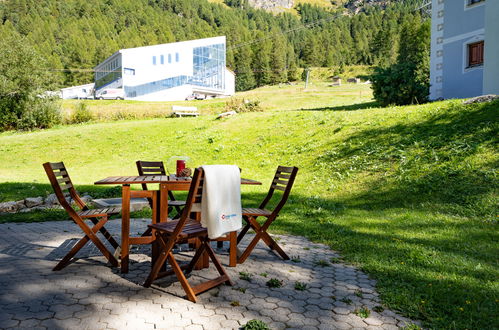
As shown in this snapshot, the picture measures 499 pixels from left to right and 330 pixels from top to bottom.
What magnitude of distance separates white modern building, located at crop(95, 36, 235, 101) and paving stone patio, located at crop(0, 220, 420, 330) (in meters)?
44.7

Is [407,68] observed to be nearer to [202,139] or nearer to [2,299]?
[202,139]

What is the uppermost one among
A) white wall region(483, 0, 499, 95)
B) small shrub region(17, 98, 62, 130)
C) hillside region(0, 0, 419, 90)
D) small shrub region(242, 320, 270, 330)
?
hillside region(0, 0, 419, 90)

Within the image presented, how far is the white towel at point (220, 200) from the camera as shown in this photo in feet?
11.2

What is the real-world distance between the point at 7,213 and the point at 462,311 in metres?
8.32

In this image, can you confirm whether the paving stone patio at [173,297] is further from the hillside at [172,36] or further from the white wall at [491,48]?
the hillside at [172,36]

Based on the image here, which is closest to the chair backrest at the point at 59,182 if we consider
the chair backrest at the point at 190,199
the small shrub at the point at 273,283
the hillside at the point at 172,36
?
the chair backrest at the point at 190,199

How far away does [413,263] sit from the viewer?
A: 4.34 meters

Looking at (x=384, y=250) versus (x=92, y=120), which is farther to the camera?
(x=92, y=120)

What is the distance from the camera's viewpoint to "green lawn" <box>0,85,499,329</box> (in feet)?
12.7

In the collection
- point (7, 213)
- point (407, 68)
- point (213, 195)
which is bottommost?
point (7, 213)

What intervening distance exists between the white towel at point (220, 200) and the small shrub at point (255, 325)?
841mm

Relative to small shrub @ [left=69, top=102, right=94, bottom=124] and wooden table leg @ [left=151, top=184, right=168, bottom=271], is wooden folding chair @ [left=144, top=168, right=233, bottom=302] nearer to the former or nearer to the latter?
wooden table leg @ [left=151, top=184, right=168, bottom=271]

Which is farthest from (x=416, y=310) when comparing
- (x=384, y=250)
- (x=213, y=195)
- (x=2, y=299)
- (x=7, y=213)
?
(x=7, y=213)

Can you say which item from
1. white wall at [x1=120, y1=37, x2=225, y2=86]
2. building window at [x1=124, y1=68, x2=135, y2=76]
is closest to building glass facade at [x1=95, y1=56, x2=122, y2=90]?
building window at [x1=124, y1=68, x2=135, y2=76]
